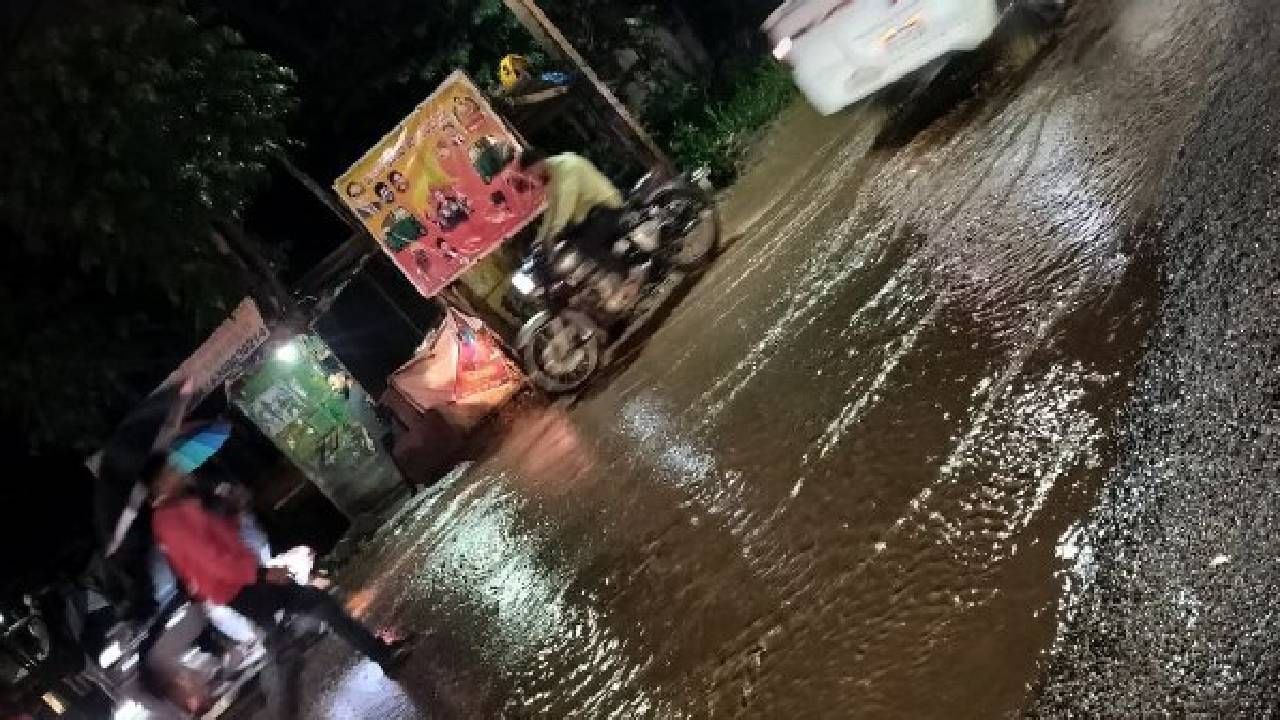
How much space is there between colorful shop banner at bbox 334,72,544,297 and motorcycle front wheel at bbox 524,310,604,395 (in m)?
1.20

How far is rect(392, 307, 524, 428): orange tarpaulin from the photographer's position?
11781mm

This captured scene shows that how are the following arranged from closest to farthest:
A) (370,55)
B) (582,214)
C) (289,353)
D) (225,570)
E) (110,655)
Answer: (225,570) < (110,655) < (582,214) < (289,353) < (370,55)

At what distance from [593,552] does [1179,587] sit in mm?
4067

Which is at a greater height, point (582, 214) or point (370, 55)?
point (370, 55)

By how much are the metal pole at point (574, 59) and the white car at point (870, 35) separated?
2051 mm

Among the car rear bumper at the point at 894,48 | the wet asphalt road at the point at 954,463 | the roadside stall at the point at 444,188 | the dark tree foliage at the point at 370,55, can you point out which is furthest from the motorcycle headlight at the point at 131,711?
the dark tree foliage at the point at 370,55

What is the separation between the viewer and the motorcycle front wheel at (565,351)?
10602 millimetres

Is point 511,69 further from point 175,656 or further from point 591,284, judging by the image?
point 175,656

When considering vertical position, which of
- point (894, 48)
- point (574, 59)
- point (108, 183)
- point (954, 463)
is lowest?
point (954, 463)

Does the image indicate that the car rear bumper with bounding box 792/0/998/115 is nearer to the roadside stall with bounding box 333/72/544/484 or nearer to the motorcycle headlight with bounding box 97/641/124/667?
the roadside stall with bounding box 333/72/544/484

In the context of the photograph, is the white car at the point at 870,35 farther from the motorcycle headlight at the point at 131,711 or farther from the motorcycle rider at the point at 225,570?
the motorcycle headlight at the point at 131,711

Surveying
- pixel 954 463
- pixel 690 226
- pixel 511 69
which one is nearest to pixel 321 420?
pixel 690 226

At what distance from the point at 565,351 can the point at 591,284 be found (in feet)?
2.60

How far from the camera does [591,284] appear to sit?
10562mm
